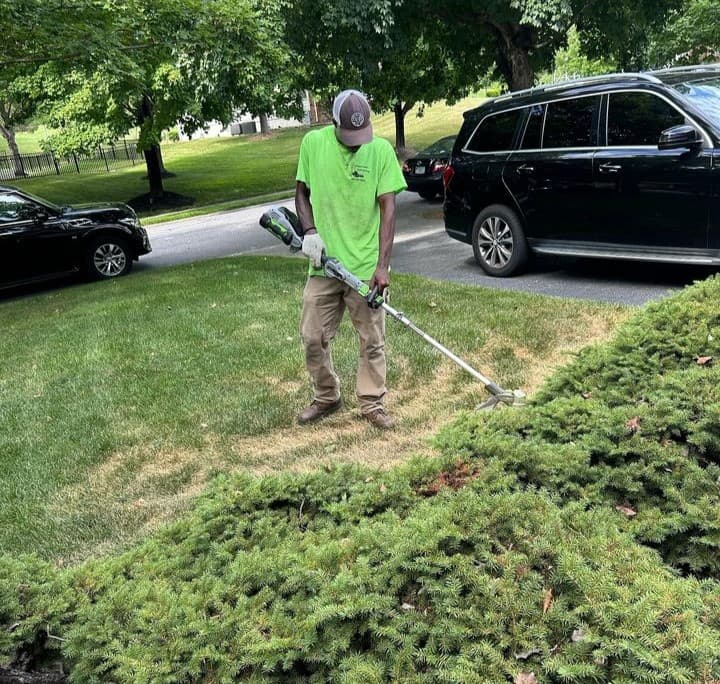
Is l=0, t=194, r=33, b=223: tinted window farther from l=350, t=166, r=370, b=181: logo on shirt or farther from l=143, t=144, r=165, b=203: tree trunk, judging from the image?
l=143, t=144, r=165, b=203: tree trunk

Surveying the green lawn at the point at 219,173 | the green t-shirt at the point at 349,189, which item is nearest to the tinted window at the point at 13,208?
the green t-shirt at the point at 349,189

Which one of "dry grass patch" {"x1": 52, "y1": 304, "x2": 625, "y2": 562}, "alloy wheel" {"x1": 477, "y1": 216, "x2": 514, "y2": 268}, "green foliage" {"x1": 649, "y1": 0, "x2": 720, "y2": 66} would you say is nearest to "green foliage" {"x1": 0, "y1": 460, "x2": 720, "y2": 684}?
"dry grass patch" {"x1": 52, "y1": 304, "x2": 625, "y2": 562}

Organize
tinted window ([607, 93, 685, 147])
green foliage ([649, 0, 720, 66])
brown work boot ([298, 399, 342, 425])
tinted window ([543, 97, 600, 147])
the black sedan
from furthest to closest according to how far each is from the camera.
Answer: green foliage ([649, 0, 720, 66]), the black sedan, tinted window ([543, 97, 600, 147]), tinted window ([607, 93, 685, 147]), brown work boot ([298, 399, 342, 425])

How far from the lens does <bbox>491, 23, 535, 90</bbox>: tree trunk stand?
1232 centimetres

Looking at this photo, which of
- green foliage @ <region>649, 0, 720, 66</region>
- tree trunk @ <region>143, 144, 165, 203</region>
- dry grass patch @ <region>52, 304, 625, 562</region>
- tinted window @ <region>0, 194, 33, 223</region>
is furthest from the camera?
tree trunk @ <region>143, 144, 165, 203</region>

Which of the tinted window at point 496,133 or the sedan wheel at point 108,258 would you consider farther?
the sedan wheel at point 108,258

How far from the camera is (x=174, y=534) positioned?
2.47 metres

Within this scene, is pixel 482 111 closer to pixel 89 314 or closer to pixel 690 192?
pixel 690 192

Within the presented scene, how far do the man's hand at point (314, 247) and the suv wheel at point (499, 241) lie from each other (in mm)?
4155

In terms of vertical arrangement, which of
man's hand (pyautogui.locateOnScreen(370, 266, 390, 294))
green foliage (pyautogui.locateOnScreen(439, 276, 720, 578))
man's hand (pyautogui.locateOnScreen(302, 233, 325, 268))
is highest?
man's hand (pyautogui.locateOnScreen(302, 233, 325, 268))

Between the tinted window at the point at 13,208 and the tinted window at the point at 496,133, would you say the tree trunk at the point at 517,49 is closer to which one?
the tinted window at the point at 496,133

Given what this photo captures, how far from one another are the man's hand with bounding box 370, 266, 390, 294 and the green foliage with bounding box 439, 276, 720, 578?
1.10 m

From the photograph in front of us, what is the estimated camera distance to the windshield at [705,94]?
605cm

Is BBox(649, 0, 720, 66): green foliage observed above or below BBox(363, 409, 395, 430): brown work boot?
above
